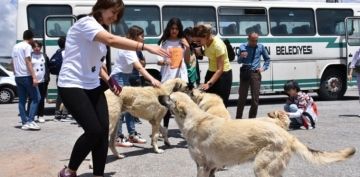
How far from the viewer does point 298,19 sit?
16.5m

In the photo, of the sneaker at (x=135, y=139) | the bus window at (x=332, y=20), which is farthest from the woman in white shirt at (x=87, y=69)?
the bus window at (x=332, y=20)

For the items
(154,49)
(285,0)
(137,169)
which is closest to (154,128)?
(137,169)

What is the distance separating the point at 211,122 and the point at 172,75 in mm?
2828

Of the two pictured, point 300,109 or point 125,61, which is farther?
point 300,109

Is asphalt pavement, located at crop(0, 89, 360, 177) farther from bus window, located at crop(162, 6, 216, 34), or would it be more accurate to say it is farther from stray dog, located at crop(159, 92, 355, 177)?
bus window, located at crop(162, 6, 216, 34)

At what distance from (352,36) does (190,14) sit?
5701mm

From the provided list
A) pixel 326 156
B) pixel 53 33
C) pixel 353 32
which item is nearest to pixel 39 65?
pixel 53 33

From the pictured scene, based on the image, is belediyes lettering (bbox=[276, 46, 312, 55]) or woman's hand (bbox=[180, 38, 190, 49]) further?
belediyes lettering (bbox=[276, 46, 312, 55])

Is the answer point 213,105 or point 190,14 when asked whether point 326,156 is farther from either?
point 190,14

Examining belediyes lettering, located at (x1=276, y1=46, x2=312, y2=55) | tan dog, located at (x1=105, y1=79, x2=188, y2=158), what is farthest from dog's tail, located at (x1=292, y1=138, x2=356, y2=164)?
belediyes lettering, located at (x1=276, y1=46, x2=312, y2=55)

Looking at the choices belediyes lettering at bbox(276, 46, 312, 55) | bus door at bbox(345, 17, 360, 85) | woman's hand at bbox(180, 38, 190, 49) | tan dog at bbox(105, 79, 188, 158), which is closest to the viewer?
tan dog at bbox(105, 79, 188, 158)

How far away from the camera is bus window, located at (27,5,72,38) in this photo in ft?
45.2

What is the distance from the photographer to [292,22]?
53.8 ft

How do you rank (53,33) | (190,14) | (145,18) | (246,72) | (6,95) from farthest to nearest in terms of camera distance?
(6,95)
(190,14)
(145,18)
(53,33)
(246,72)
